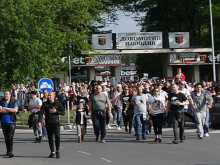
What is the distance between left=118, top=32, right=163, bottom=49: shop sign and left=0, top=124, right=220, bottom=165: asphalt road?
2800cm

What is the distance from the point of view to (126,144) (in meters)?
15.9

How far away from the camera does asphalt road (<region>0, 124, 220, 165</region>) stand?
12.3 meters

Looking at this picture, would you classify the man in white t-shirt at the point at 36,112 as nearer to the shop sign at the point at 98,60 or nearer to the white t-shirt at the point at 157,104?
the white t-shirt at the point at 157,104

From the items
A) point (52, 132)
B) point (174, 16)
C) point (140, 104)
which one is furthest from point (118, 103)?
point (174, 16)

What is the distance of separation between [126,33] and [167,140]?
98.8ft

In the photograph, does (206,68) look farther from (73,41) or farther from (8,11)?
(8,11)

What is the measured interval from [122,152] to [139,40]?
32806 millimetres

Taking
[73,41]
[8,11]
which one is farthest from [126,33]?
[8,11]

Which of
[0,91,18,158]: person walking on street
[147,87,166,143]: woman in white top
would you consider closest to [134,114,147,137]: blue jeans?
[147,87,166,143]: woman in white top

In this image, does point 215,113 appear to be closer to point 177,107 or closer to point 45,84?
point 177,107

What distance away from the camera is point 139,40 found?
4622cm

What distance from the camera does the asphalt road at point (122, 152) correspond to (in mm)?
12258

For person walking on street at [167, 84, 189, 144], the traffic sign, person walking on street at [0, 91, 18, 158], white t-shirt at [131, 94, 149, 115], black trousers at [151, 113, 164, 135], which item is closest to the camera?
person walking on street at [0, 91, 18, 158]

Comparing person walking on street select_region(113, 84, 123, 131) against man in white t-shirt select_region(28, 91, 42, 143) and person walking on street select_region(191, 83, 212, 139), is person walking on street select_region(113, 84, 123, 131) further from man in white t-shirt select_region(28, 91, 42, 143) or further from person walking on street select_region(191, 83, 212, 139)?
person walking on street select_region(191, 83, 212, 139)
